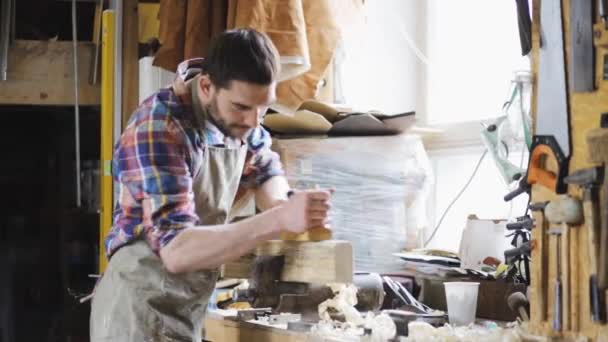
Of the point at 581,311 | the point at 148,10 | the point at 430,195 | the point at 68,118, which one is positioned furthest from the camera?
the point at 68,118

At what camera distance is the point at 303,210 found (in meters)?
1.76

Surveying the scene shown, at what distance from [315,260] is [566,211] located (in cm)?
51

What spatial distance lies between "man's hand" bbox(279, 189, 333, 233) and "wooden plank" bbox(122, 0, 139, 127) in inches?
69.0

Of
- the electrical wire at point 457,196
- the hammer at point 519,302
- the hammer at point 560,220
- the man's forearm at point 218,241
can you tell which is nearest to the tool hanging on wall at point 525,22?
the hammer at point 560,220

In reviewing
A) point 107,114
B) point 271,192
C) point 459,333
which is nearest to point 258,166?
point 271,192

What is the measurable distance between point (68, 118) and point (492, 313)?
243cm

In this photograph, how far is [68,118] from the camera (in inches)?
159

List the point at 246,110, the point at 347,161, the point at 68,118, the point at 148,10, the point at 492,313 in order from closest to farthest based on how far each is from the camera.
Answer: the point at 246,110 → the point at 492,313 → the point at 347,161 → the point at 148,10 → the point at 68,118

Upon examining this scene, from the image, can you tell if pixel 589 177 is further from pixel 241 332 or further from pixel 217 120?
pixel 241 332

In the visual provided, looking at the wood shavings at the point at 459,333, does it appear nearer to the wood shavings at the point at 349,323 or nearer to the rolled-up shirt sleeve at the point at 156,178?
the wood shavings at the point at 349,323

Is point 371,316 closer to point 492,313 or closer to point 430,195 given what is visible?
point 492,313

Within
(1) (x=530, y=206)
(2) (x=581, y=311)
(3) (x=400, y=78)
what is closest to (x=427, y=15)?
(3) (x=400, y=78)

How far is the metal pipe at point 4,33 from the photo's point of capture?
3312mm

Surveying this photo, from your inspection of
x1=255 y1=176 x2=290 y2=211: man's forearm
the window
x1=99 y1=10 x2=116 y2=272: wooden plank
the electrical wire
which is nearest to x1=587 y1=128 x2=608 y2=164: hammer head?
x1=255 y1=176 x2=290 y2=211: man's forearm
